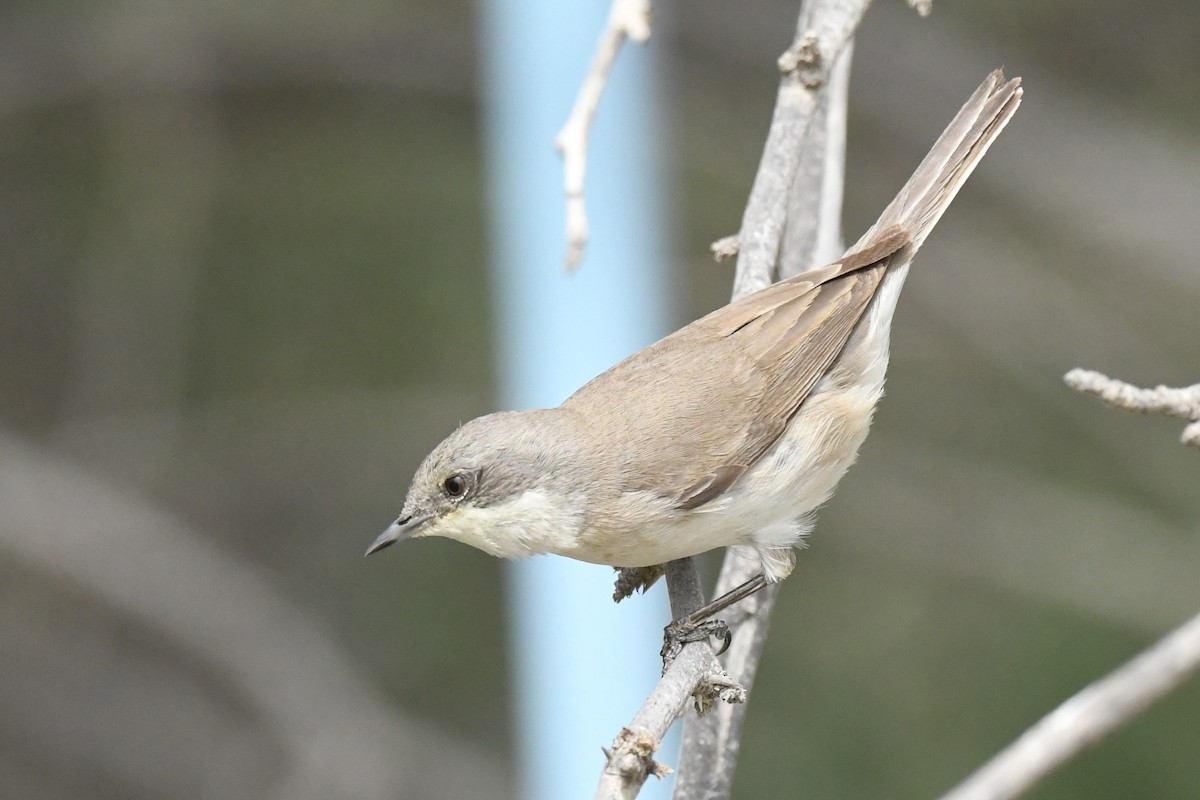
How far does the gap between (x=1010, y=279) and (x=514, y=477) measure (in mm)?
4794

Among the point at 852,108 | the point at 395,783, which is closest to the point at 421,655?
the point at 395,783

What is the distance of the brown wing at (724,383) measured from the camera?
333 cm

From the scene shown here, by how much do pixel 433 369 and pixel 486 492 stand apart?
12.9 feet

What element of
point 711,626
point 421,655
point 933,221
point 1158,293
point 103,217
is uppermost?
point 103,217

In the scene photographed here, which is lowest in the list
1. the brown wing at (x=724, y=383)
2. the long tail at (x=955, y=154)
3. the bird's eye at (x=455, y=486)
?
the bird's eye at (x=455, y=486)

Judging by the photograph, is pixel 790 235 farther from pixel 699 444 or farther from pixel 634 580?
pixel 634 580

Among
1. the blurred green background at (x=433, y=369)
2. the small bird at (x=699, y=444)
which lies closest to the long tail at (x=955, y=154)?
the small bird at (x=699, y=444)

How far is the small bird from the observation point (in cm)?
327

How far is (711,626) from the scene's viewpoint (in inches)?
119

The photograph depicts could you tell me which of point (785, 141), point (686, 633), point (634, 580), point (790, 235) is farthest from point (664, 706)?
point (790, 235)

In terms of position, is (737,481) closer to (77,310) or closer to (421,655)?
(421,655)

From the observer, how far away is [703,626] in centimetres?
298

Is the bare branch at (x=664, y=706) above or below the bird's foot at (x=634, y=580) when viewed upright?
below

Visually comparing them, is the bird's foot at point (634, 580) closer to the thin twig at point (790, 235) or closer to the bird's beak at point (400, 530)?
the thin twig at point (790, 235)
